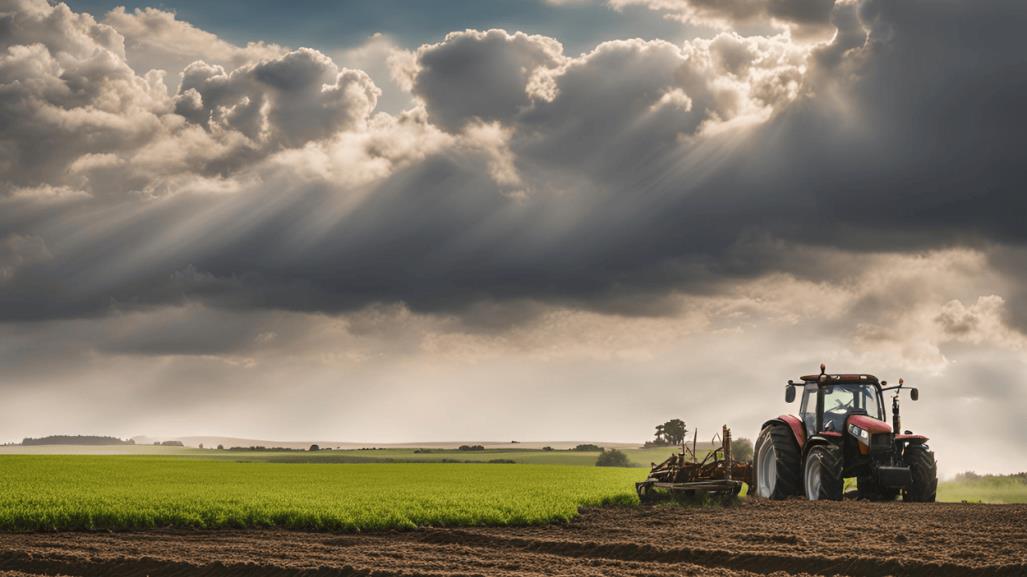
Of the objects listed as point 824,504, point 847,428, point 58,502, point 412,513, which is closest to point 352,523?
point 412,513

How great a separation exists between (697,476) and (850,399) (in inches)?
166

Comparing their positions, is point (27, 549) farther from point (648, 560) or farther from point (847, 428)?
point (847, 428)

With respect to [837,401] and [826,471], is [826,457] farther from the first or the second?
[837,401]

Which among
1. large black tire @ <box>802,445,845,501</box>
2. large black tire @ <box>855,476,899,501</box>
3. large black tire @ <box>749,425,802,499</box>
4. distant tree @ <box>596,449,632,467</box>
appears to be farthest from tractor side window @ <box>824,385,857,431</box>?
distant tree @ <box>596,449,632,467</box>

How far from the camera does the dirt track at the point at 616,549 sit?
14914 millimetres

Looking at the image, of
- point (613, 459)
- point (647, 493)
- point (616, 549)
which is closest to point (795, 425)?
point (647, 493)

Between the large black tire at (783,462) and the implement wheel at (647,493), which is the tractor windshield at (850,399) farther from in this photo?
the implement wheel at (647,493)

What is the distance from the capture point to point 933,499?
82.1 feet

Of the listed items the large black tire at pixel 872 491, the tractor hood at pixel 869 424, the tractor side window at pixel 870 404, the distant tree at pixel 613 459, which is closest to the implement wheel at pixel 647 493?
the large black tire at pixel 872 491

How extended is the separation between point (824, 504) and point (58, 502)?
17.2 m

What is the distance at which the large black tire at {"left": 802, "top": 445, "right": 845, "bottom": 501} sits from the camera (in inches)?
942

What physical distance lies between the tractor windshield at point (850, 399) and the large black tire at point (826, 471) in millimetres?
1503

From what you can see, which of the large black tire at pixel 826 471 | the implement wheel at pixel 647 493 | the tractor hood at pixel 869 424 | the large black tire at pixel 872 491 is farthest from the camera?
the implement wheel at pixel 647 493

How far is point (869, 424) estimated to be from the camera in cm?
2436
